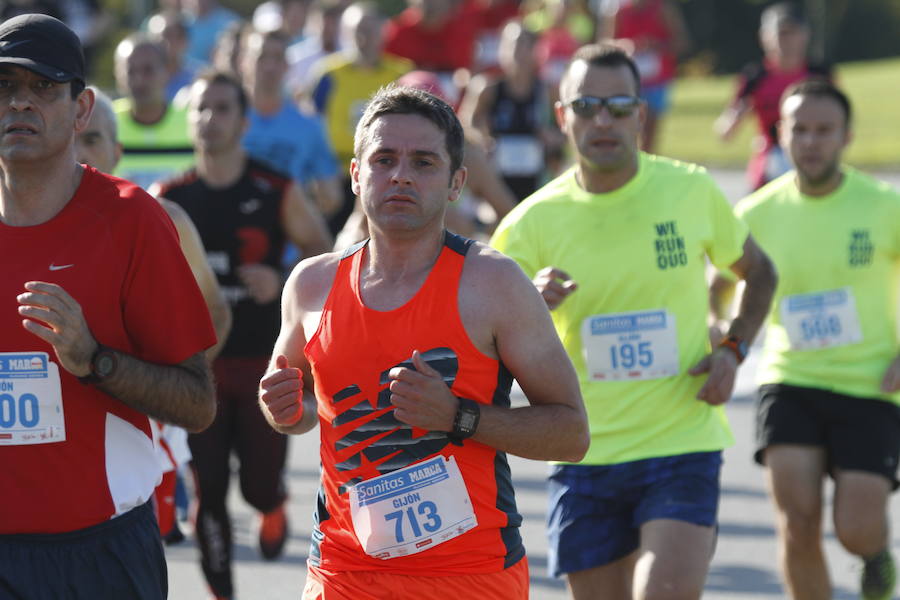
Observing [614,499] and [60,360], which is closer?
[60,360]

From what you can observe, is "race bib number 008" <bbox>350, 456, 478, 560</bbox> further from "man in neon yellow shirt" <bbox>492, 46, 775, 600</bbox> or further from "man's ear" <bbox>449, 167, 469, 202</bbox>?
"man in neon yellow shirt" <bbox>492, 46, 775, 600</bbox>

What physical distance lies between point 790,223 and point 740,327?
1.17 metres

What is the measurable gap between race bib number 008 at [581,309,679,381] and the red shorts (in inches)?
59.0

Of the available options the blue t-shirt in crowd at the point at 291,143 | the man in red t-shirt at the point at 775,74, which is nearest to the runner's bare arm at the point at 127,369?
the blue t-shirt in crowd at the point at 291,143

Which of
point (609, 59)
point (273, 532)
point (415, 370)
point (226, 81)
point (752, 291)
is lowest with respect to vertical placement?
point (273, 532)

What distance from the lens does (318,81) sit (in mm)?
11648

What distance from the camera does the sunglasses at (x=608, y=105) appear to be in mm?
5477

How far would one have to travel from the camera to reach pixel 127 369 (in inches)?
146

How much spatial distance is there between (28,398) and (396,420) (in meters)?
0.86

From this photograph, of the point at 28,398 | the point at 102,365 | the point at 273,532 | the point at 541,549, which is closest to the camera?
the point at 102,365

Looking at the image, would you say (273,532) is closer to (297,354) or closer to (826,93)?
(826,93)

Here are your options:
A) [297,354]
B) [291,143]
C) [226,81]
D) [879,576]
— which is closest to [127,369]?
[297,354]

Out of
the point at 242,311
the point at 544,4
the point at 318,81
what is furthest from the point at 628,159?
the point at 544,4

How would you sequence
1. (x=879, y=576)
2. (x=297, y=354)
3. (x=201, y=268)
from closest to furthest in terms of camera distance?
(x=297, y=354) < (x=201, y=268) < (x=879, y=576)
